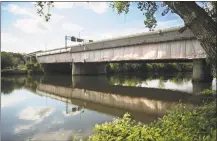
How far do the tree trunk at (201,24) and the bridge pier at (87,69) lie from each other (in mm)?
38114

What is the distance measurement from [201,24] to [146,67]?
59063mm

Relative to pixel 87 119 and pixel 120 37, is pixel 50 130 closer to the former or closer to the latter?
pixel 87 119

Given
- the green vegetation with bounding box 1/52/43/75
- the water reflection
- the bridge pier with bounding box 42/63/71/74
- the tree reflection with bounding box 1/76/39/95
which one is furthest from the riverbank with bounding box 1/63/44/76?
the water reflection

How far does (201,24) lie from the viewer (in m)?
5.58

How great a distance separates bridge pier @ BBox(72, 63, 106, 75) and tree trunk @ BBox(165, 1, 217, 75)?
3811 cm

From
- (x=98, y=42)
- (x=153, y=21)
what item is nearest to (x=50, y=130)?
(x=153, y=21)

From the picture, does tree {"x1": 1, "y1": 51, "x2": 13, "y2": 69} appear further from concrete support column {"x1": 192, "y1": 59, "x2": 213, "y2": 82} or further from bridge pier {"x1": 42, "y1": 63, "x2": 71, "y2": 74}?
concrete support column {"x1": 192, "y1": 59, "x2": 213, "y2": 82}

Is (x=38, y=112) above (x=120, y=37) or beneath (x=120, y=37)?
beneath

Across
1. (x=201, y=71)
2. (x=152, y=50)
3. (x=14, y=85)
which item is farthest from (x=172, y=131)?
(x=14, y=85)

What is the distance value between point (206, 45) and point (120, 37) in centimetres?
2310

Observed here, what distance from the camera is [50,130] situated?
8727 millimetres

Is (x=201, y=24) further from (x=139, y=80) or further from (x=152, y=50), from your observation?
(x=139, y=80)

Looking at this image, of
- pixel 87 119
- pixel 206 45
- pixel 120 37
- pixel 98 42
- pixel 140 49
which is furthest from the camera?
pixel 98 42

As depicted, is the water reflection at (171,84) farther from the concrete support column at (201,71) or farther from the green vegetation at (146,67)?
the green vegetation at (146,67)
